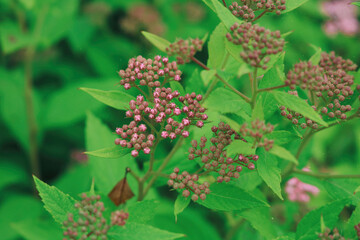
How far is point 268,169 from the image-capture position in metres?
1.59

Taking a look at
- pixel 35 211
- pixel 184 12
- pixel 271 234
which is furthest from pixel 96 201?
pixel 184 12

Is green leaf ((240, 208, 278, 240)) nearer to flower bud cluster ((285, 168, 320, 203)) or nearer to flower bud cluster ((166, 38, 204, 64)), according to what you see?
flower bud cluster ((166, 38, 204, 64))

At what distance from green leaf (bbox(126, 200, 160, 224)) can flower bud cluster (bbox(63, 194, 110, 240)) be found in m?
0.16

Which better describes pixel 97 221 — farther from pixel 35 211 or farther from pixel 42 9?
pixel 42 9

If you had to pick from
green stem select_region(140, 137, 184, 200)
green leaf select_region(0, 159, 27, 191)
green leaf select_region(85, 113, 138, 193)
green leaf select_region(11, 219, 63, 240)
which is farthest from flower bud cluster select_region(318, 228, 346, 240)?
green leaf select_region(0, 159, 27, 191)

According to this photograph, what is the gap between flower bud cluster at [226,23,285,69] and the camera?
56.3 inches

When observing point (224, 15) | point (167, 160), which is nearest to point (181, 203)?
point (167, 160)

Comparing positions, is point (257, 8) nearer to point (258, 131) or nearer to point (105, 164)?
point (258, 131)

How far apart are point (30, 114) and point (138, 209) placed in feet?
7.75

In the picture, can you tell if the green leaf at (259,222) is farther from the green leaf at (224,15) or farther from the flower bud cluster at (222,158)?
the green leaf at (224,15)

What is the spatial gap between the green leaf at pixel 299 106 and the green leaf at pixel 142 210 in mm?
700

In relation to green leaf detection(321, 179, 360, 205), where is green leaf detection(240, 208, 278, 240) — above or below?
below

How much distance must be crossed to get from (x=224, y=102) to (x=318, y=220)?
65 cm

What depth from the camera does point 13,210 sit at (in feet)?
Result: 11.2
